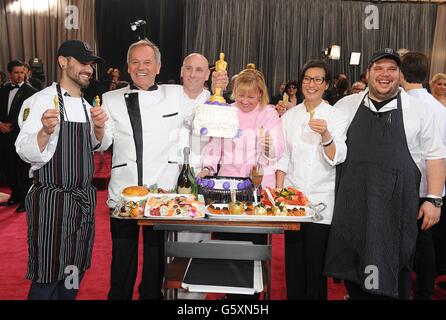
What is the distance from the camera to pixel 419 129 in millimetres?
2385

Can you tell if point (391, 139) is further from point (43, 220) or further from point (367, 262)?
point (43, 220)

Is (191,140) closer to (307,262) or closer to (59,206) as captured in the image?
(59,206)

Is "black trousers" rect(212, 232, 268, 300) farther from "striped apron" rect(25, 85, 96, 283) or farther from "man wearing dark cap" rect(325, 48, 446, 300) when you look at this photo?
"striped apron" rect(25, 85, 96, 283)

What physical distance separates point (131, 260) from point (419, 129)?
165 cm

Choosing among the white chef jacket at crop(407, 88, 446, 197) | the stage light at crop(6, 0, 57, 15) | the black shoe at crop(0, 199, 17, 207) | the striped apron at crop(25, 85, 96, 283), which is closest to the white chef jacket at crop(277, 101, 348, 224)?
the white chef jacket at crop(407, 88, 446, 197)

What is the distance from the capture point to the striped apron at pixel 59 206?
2188mm

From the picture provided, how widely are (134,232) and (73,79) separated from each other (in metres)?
0.85

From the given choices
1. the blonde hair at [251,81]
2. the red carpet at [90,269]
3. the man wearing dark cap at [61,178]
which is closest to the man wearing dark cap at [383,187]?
the blonde hair at [251,81]

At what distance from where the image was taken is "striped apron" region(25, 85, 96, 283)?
2.19m

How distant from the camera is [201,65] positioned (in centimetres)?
283

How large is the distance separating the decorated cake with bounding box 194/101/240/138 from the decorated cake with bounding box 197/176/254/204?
30 cm

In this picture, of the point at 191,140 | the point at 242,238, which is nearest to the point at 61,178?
the point at 191,140

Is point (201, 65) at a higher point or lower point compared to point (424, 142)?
higher
